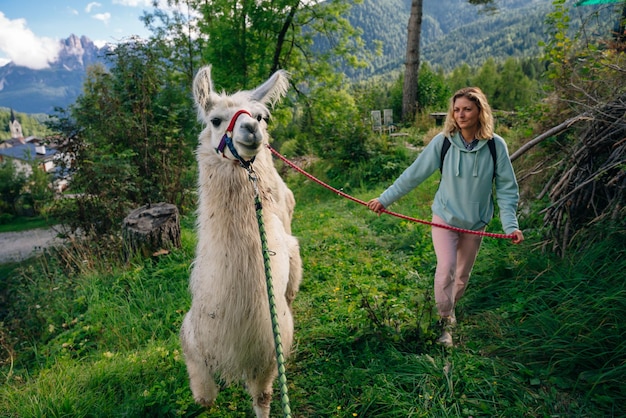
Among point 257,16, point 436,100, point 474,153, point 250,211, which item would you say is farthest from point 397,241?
point 436,100

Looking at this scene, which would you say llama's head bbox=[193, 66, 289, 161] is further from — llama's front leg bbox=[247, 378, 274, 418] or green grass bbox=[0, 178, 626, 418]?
green grass bbox=[0, 178, 626, 418]

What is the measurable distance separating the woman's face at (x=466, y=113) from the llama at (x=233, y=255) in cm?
138

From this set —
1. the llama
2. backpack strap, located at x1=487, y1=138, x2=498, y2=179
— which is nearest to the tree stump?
the llama

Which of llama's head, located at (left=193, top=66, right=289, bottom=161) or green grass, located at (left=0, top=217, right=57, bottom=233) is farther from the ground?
llama's head, located at (left=193, top=66, right=289, bottom=161)

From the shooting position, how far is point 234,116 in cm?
189

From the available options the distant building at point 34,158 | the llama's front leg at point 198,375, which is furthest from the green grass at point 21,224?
the llama's front leg at point 198,375

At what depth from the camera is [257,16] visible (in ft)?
38.4

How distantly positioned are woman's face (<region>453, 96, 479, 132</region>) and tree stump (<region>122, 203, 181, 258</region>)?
408 cm

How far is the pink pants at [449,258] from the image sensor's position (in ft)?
9.11

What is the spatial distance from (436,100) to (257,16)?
797 centimetres

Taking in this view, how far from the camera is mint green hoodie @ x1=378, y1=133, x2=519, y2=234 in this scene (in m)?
2.60

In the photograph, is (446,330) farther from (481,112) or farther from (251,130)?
(251,130)

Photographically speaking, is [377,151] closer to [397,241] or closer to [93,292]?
[397,241]

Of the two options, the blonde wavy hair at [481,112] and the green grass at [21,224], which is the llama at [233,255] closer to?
the blonde wavy hair at [481,112]
